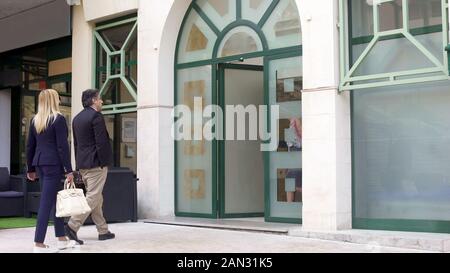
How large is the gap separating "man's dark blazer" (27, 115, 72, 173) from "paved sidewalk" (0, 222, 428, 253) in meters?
1.08

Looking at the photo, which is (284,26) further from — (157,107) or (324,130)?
(157,107)

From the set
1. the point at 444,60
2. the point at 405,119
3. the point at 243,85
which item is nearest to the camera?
the point at 444,60

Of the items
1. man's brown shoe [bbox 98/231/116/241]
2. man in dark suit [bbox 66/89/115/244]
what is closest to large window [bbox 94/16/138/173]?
man's brown shoe [bbox 98/231/116/241]

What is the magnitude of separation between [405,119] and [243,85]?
3.73 meters

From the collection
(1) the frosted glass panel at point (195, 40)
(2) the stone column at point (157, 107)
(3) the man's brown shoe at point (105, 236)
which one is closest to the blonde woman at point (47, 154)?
(3) the man's brown shoe at point (105, 236)

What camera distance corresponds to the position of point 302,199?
915 cm

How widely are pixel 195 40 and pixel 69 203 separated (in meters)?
5.15

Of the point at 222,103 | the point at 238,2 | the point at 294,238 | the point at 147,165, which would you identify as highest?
the point at 238,2

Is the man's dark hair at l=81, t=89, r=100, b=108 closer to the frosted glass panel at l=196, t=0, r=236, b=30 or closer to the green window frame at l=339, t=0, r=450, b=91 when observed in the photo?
the green window frame at l=339, t=0, r=450, b=91

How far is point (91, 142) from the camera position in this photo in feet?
26.3

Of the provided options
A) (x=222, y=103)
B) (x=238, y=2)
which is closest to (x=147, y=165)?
(x=222, y=103)

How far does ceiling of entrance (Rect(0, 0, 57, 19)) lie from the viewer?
13982 millimetres
